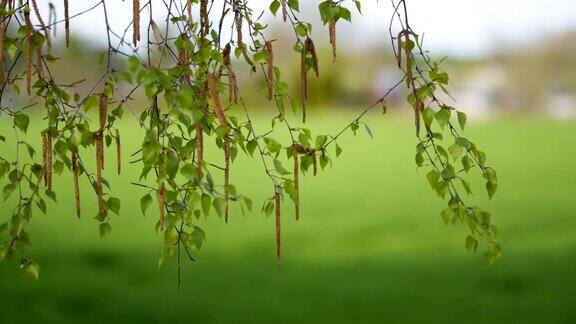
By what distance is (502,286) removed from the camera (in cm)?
619

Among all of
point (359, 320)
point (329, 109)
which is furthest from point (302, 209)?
point (329, 109)

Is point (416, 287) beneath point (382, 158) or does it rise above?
beneath

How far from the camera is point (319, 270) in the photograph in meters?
6.87

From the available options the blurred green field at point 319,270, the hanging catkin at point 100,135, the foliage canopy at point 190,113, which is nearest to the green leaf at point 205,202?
the foliage canopy at point 190,113

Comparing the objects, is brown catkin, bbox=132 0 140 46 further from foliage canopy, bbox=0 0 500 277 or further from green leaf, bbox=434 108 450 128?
green leaf, bbox=434 108 450 128

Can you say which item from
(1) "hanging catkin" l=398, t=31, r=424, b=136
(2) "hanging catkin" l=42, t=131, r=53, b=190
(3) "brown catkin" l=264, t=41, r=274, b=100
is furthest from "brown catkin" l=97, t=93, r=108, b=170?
(1) "hanging catkin" l=398, t=31, r=424, b=136

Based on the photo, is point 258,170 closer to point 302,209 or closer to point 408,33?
point 302,209

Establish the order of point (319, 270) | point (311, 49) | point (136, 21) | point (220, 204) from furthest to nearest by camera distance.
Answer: point (319, 270) < point (311, 49) < point (136, 21) < point (220, 204)

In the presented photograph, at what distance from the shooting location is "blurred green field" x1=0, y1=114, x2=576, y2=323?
5.33 m

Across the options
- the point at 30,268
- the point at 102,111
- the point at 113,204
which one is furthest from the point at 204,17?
the point at 30,268

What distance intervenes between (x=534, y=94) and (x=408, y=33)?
45.9 meters

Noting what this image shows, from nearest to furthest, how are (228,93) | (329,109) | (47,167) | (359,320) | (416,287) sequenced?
(47,167) < (228,93) < (359,320) < (416,287) < (329,109)

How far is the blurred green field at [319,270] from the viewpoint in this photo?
17.5ft

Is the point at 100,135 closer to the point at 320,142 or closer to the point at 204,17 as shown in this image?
the point at 204,17
